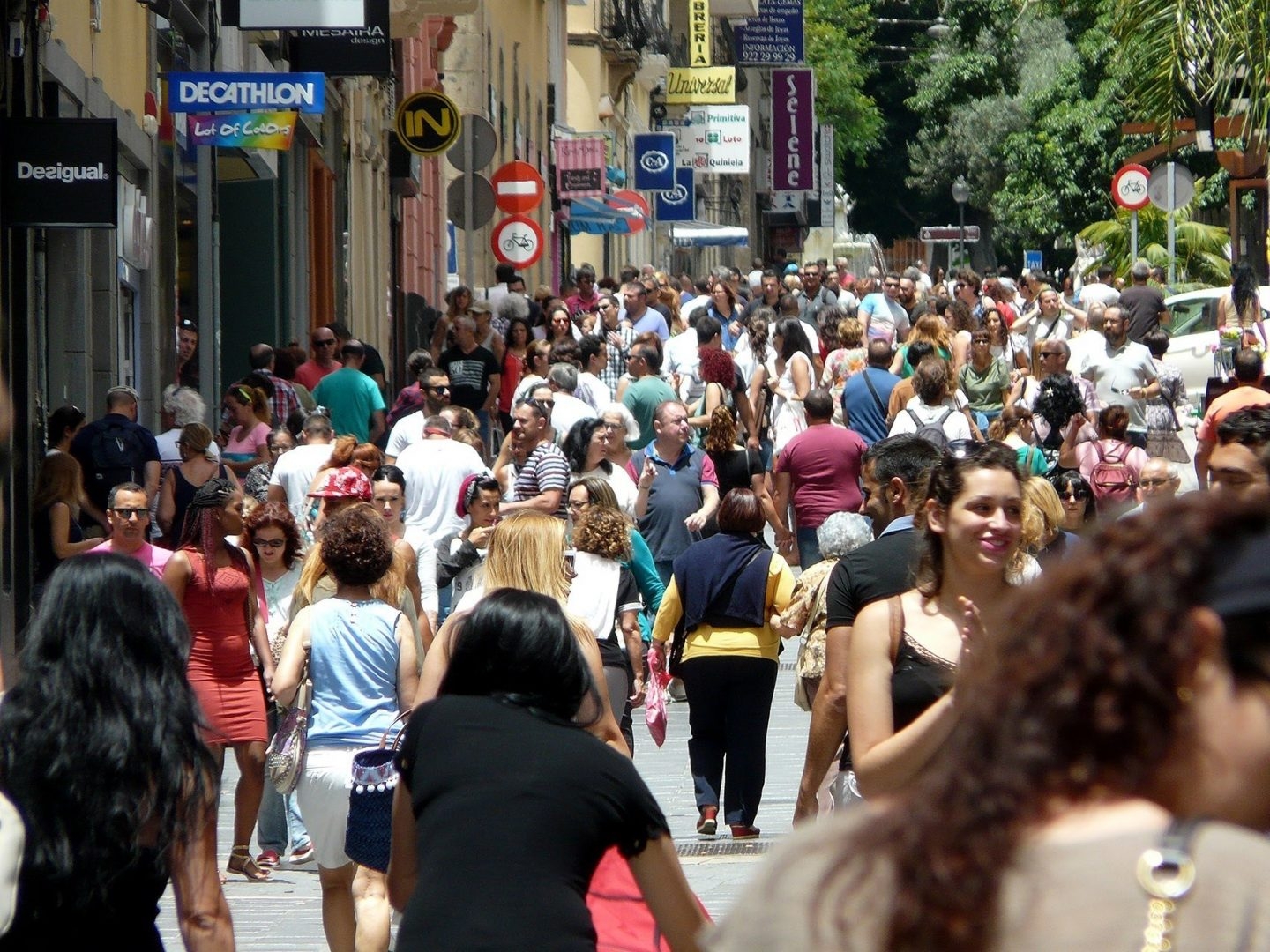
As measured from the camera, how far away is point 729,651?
Answer: 10.7m

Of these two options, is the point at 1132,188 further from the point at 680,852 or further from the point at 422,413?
the point at 680,852

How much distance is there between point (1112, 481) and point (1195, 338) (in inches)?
629

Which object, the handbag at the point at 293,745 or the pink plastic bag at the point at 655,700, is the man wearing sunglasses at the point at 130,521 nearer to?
the pink plastic bag at the point at 655,700

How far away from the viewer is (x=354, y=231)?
3045 cm

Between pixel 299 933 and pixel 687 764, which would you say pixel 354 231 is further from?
pixel 299 933

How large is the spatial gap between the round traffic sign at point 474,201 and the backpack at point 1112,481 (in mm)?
10623

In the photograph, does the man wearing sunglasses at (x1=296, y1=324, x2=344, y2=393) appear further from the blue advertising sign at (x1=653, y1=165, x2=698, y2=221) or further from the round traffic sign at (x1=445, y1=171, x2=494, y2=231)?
the blue advertising sign at (x1=653, y1=165, x2=698, y2=221)

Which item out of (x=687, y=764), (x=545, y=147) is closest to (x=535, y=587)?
(x=687, y=764)

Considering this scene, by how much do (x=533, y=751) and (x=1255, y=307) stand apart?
58.1ft

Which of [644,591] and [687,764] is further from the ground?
[644,591]

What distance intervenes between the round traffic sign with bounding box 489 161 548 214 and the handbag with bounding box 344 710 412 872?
19522 mm

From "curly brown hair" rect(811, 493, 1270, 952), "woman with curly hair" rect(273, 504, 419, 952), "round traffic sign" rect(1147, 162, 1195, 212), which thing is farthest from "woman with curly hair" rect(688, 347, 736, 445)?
"curly brown hair" rect(811, 493, 1270, 952)

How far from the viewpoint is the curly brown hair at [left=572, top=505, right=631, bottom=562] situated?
9.42m

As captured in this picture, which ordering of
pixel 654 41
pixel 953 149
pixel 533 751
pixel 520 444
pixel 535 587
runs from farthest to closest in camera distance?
pixel 953 149, pixel 654 41, pixel 520 444, pixel 535 587, pixel 533 751
